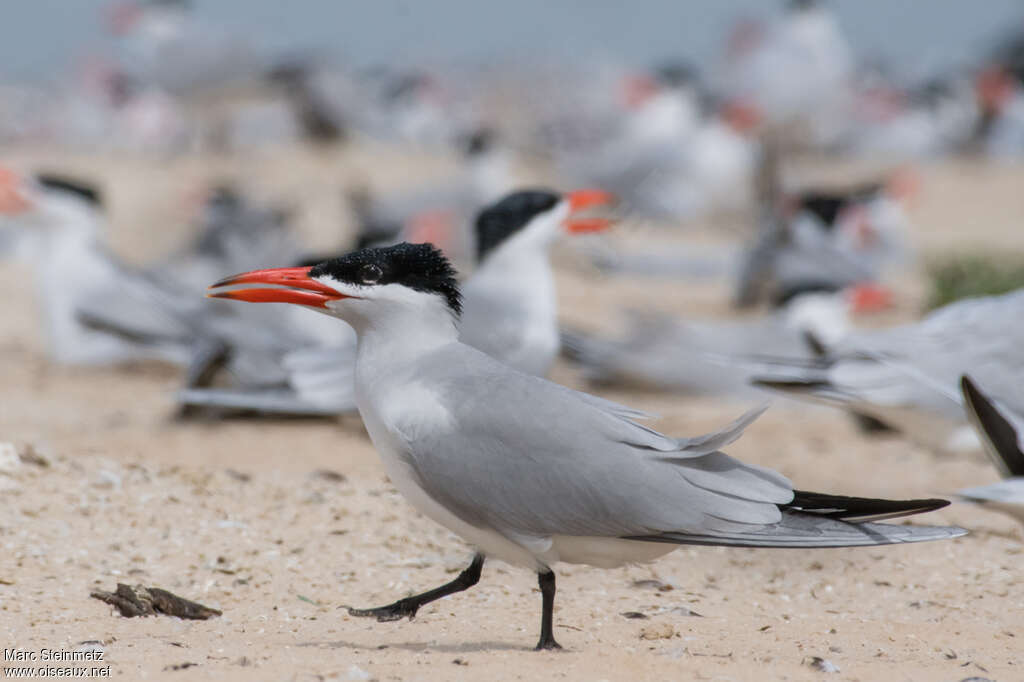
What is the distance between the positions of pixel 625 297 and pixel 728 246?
3287 mm

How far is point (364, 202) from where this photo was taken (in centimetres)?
1090

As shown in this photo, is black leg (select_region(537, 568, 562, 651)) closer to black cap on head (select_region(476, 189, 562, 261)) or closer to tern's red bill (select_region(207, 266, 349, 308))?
tern's red bill (select_region(207, 266, 349, 308))

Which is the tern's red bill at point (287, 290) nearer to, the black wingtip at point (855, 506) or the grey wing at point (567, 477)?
the grey wing at point (567, 477)

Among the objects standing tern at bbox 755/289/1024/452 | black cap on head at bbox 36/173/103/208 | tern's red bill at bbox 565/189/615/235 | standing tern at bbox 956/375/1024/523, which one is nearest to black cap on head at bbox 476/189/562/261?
tern's red bill at bbox 565/189/615/235

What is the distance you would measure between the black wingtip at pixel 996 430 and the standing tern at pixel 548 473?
2.99 ft

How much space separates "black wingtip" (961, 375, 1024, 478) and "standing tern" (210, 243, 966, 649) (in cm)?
91

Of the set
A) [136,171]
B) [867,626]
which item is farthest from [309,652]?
[136,171]

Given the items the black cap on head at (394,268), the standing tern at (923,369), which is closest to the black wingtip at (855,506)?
the black cap on head at (394,268)

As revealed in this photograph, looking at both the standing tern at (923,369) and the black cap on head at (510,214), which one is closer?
the standing tern at (923,369)

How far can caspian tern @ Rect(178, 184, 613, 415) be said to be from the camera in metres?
4.46

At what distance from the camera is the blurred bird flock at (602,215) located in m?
4.48

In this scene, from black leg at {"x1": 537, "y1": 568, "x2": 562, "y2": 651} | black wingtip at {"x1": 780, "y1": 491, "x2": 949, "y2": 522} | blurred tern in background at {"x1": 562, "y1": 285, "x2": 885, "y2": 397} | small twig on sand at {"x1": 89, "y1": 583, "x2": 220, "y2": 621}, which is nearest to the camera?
black wingtip at {"x1": 780, "y1": 491, "x2": 949, "y2": 522}

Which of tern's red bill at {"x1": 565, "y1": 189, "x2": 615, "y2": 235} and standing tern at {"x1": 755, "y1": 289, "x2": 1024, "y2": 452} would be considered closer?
standing tern at {"x1": 755, "y1": 289, "x2": 1024, "y2": 452}

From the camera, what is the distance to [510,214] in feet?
15.0
